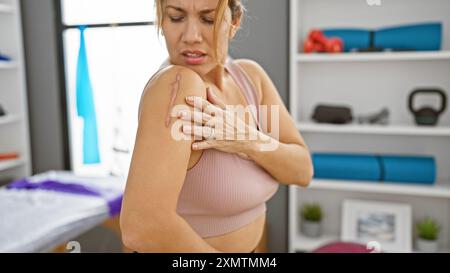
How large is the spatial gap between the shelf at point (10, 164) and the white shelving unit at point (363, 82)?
31cm

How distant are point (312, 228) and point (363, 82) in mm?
305

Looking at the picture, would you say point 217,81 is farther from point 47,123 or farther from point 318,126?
point 318,126

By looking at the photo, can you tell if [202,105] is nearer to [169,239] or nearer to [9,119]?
[169,239]

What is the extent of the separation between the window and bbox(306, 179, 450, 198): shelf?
489 mm

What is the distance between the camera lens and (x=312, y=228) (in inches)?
29.5

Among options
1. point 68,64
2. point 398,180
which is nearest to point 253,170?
point 68,64

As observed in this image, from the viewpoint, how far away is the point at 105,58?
336 mm

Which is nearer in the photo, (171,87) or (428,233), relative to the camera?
(171,87)

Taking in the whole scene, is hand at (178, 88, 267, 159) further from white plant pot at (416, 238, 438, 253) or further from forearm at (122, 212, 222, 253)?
white plant pot at (416, 238, 438, 253)

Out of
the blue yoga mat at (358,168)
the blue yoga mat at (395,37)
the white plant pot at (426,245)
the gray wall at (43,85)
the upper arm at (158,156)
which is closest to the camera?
the upper arm at (158,156)

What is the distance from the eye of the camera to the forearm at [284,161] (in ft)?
1.06

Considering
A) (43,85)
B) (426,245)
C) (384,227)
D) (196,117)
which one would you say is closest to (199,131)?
(196,117)

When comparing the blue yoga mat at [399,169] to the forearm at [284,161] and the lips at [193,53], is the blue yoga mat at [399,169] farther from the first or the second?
the lips at [193,53]

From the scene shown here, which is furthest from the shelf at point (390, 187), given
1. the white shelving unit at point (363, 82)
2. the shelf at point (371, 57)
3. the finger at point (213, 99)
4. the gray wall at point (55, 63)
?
the finger at point (213, 99)
